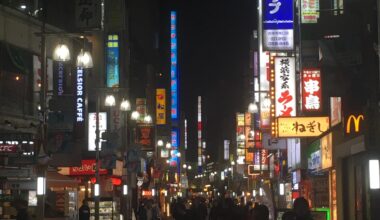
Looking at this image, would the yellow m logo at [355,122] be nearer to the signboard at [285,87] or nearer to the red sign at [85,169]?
the signboard at [285,87]

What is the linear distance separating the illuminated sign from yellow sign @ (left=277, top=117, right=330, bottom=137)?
45.9 ft

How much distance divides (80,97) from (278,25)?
41.0 ft

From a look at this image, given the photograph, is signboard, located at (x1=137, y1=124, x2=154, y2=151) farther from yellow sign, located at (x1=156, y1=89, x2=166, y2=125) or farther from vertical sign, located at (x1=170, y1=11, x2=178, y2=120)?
vertical sign, located at (x1=170, y1=11, x2=178, y2=120)

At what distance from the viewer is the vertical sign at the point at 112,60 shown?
148 ft

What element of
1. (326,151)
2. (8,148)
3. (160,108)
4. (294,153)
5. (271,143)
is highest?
(160,108)

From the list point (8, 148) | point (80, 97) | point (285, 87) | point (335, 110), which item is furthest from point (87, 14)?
point (80, 97)

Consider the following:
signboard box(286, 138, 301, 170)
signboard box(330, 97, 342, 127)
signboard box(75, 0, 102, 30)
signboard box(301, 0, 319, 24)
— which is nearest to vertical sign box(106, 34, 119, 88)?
signboard box(286, 138, 301, 170)

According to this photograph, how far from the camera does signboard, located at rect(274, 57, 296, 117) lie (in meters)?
29.0

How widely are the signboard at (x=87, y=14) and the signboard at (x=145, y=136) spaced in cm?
2680

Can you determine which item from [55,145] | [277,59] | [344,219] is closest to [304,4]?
[277,59]

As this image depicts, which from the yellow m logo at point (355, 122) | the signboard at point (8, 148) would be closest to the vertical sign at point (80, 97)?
the signboard at point (8, 148)

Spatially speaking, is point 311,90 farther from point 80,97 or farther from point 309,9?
point 80,97

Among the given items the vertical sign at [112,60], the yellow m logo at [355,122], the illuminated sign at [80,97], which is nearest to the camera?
the yellow m logo at [355,122]

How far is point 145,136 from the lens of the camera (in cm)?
5081
